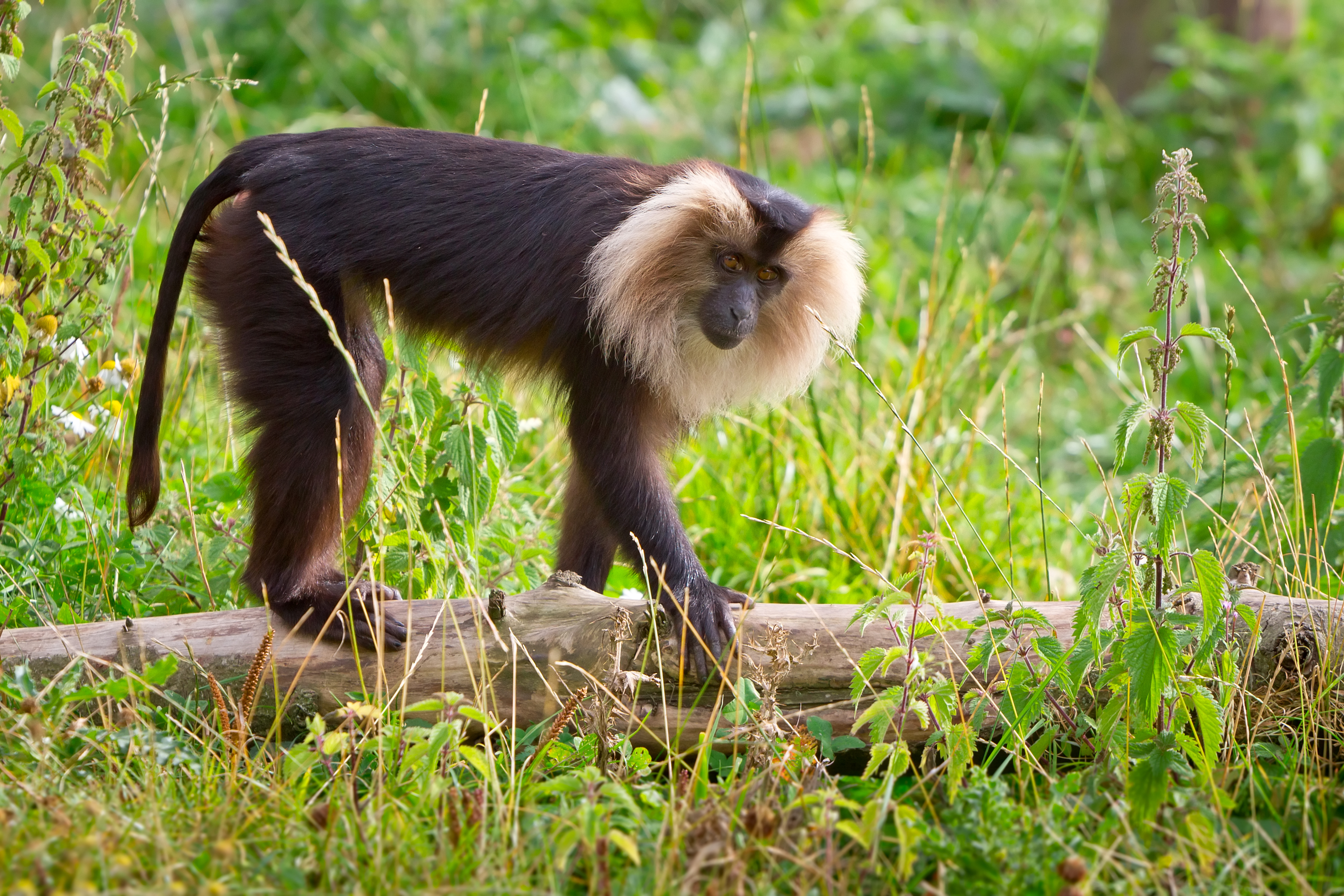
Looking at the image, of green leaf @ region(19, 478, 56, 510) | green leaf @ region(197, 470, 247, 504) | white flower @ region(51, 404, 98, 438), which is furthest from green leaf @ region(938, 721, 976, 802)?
green leaf @ region(19, 478, 56, 510)

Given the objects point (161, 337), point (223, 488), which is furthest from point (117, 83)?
point (223, 488)

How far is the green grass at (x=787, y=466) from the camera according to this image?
2.47m

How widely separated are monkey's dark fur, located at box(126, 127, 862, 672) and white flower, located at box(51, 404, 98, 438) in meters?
0.26

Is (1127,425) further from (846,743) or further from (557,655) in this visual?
(557,655)

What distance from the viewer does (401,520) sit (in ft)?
12.7

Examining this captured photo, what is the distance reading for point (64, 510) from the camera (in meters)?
3.72

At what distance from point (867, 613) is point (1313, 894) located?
1.02m

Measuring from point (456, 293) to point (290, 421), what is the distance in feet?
1.98

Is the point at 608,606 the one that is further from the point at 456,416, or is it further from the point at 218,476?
the point at 218,476

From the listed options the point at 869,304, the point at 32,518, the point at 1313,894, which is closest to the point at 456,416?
the point at 32,518

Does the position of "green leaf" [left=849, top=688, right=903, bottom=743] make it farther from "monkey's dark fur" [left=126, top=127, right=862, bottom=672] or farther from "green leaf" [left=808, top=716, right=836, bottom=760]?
"monkey's dark fur" [left=126, top=127, right=862, bottom=672]

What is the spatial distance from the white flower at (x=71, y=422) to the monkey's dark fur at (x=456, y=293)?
0.86 feet

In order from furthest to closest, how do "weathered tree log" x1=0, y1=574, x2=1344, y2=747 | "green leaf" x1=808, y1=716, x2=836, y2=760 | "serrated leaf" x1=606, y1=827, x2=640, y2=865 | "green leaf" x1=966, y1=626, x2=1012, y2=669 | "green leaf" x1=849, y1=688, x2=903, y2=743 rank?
"weathered tree log" x1=0, y1=574, x2=1344, y2=747 → "green leaf" x1=808, y1=716, x2=836, y2=760 → "green leaf" x1=966, y1=626, x2=1012, y2=669 → "green leaf" x1=849, y1=688, x2=903, y2=743 → "serrated leaf" x1=606, y1=827, x2=640, y2=865

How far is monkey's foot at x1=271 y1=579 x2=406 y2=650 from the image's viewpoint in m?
3.35
